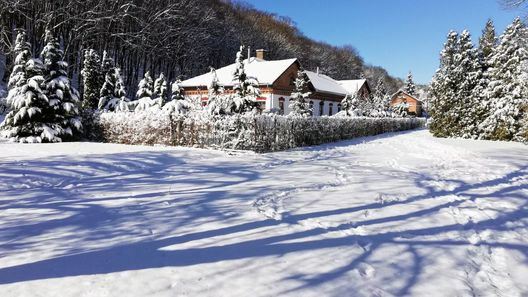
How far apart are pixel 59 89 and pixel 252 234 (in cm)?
1522

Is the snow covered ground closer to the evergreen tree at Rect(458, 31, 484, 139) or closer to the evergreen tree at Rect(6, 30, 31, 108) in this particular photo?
the evergreen tree at Rect(6, 30, 31, 108)

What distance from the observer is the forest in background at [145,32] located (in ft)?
104

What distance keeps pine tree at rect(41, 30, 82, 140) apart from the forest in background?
10628 millimetres

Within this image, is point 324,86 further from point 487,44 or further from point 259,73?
point 487,44

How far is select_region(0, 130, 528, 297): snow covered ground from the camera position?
3.30 meters

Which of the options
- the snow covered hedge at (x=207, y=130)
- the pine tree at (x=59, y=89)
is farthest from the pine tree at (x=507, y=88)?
the pine tree at (x=59, y=89)

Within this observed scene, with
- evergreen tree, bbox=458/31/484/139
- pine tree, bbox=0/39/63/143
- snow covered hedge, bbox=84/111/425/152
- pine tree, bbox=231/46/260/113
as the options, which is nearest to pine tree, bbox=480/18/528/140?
evergreen tree, bbox=458/31/484/139

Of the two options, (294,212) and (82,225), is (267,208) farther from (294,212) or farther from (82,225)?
(82,225)

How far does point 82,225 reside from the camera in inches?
182

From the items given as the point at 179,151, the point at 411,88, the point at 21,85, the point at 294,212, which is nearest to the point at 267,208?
the point at 294,212

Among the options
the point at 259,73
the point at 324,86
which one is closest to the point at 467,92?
the point at 324,86

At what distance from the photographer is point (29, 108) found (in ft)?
50.6

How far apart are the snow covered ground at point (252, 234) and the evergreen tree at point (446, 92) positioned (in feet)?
77.1

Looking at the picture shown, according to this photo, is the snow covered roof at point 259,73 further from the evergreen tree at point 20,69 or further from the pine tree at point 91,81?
the evergreen tree at point 20,69
